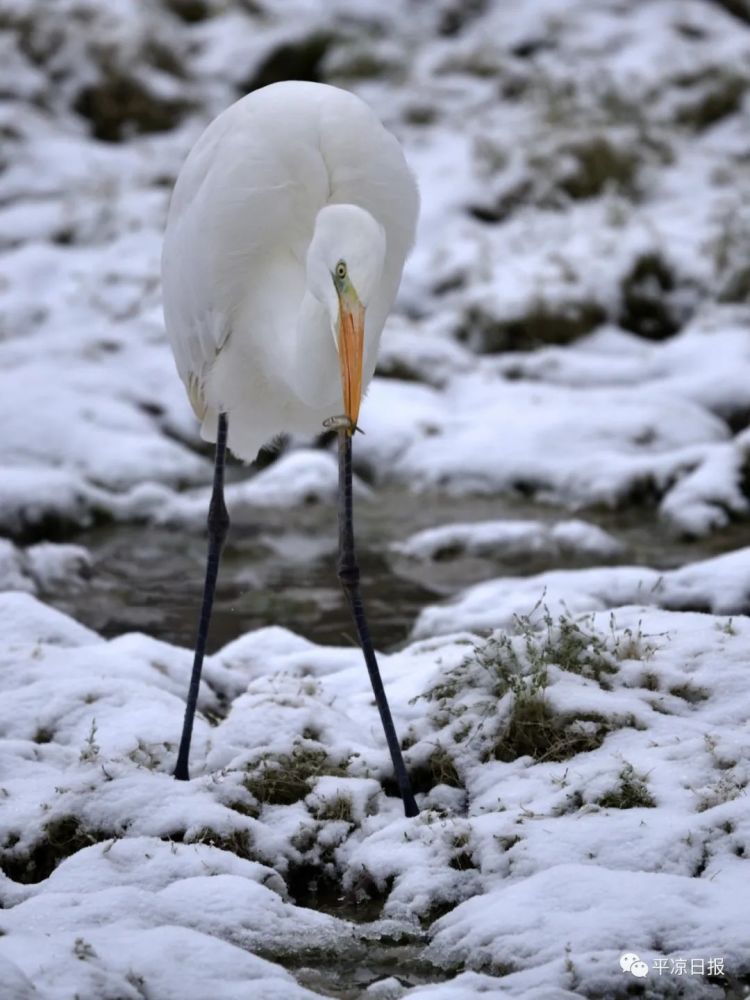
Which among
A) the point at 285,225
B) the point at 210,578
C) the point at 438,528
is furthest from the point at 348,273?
the point at 438,528

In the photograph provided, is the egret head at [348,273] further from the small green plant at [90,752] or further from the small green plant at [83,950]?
the small green plant at [83,950]

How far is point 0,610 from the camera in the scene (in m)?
4.79

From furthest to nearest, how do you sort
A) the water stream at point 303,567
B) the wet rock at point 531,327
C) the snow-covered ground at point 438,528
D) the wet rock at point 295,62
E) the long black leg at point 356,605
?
1. the wet rock at point 295,62
2. the wet rock at point 531,327
3. the water stream at point 303,567
4. the long black leg at point 356,605
5. the snow-covered ground at point 438,528

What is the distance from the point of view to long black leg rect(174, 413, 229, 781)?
12.7 feet

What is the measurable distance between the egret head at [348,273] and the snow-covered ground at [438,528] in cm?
101

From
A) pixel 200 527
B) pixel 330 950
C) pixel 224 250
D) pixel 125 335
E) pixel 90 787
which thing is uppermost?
pixel 125 335

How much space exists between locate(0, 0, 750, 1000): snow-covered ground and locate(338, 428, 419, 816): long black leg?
0.29 ft

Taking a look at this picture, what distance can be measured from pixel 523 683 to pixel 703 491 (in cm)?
359

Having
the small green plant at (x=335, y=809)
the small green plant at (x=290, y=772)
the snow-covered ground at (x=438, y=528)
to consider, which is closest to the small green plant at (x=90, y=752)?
the snow-covered ground at (x=438, y=528)

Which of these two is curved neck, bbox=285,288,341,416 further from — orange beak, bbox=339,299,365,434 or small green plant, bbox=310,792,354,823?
small green plant, bbox=310,792,354,823

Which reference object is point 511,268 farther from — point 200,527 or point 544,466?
point 200,527

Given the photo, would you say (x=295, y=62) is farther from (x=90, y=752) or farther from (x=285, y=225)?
(x=90, y=752)

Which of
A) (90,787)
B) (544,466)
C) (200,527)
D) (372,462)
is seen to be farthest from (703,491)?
(90,787)

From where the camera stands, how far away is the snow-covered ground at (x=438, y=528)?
2967 mm
